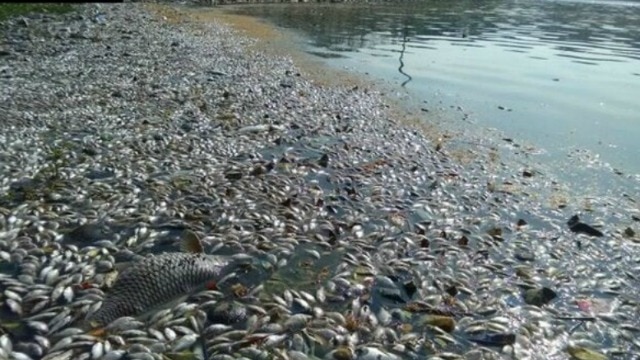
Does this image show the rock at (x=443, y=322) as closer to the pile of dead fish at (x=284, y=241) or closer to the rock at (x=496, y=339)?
the pile of dead fish at (x=284, y=241)

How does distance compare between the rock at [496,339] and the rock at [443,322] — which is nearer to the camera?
the rock at [496,339]

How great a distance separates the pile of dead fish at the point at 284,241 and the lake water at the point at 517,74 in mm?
3064

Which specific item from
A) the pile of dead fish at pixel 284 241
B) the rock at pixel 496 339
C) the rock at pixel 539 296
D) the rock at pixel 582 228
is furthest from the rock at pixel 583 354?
the rock at pixel 582 228

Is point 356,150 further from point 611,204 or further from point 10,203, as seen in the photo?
point 10,203

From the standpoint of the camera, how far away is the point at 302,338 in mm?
5723

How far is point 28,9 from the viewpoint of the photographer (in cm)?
2980

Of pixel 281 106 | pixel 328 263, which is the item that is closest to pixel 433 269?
pixel 328 263

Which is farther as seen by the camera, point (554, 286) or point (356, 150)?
point (356, 150)

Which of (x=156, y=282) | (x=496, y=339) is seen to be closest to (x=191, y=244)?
(x=156, y=282)

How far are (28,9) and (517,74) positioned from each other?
2623 centimetres

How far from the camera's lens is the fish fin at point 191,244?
7.18 m

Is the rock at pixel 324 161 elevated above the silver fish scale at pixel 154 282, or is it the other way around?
the rock at pixel 324 161

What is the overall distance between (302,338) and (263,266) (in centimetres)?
159

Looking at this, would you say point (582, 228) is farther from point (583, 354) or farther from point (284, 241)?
point (284, 241)
